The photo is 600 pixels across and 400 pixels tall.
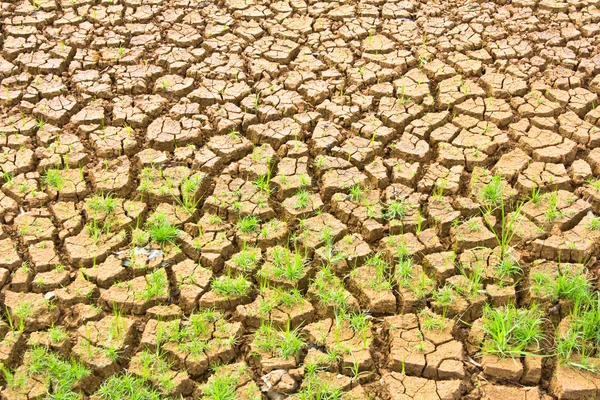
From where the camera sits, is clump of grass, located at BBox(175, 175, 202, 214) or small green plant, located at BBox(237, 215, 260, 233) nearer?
small green plant, located at BBox(237, 215, 260, 233)

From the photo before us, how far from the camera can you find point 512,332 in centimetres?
357

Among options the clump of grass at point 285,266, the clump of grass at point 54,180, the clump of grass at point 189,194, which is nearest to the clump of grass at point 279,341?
the clump of grass at point 285,266

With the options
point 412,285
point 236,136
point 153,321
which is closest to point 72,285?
point 153,321

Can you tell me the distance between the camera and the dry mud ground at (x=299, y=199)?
3.52 m

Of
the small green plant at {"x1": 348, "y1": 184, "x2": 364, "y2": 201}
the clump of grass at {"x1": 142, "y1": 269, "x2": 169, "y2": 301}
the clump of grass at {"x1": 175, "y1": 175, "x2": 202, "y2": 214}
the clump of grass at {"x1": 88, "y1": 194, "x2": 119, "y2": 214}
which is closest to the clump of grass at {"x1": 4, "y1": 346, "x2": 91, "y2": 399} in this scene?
the clump of grass at {"x1": 142, "y1": 269, "x2": 169, "y2": 301}

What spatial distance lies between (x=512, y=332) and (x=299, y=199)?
1.40 meters

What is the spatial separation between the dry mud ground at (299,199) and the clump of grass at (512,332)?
1 centimetres

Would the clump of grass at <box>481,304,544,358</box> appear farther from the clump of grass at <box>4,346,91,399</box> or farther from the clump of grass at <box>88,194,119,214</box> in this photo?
the clump of grass at <box>88,194,119,214</box>

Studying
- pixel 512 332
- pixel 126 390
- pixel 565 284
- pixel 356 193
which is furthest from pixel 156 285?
pixel 565 284

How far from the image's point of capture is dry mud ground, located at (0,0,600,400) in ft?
11.5

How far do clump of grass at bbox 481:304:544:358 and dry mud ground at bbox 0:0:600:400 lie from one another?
0.05ft

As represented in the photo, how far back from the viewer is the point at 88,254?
3.97 meters

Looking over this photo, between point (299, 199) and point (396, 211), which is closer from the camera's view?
point (396, 211)

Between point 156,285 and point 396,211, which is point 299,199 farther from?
point 156,285
